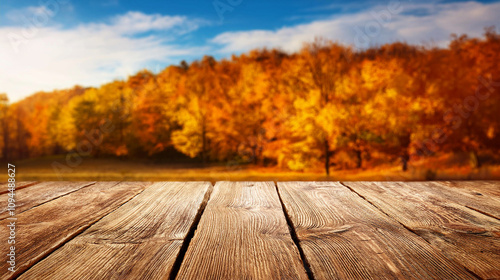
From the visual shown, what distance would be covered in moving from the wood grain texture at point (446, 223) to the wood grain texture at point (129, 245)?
841mm

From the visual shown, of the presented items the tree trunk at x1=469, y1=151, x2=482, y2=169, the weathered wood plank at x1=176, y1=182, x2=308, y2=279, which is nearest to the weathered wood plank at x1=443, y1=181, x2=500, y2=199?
the weathered wood plank at x1=176, y1=182, x2=308, y2=279

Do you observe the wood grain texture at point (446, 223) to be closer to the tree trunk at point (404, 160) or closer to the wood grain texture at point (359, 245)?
the wood grain texture at point (359, 245)

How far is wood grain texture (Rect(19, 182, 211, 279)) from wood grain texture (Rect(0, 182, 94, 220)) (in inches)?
18.1

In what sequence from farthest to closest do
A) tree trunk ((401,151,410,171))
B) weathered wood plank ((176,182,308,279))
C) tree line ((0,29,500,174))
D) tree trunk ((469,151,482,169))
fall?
1. tree trunk ((469,151,482,169))
2. tree trunk ((401,151,410,171))
3. tree line ((0,29,500,174))
4. weathered wood plank ((176,182,308,279))

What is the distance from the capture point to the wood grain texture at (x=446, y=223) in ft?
3.01

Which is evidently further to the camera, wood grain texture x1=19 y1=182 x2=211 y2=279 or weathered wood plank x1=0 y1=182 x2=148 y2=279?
weathered wood plank x1=0 y1=182 x2=148 y2=279

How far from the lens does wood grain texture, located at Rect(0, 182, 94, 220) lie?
1.48m

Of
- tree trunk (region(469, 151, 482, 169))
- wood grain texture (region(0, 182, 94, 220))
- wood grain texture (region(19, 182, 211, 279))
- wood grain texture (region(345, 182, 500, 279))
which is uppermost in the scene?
wood grain texture (region(0, 182, 94, 220))

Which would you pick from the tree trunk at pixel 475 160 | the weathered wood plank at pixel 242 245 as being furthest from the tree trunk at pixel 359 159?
the weathered wood plank at pixel 242 245

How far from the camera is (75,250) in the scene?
0.98 metres

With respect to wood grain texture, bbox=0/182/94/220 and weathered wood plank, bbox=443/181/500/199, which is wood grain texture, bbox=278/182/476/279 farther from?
wood grain texture, bbox=0/182/94/220

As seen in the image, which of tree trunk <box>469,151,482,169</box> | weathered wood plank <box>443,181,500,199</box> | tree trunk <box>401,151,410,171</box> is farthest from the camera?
tree trunk <box>469,151,482,169</box>

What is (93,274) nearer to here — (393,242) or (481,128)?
(393,242)

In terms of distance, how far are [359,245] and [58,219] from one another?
116 centimetres
